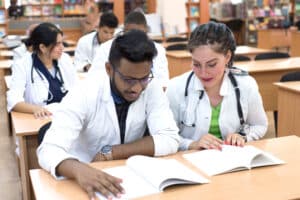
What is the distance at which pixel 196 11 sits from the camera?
10.1 metres

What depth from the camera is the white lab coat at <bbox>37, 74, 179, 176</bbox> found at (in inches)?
68.1

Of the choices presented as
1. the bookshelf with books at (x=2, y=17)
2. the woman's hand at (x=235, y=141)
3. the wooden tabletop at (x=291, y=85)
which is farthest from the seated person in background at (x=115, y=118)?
the bookshelf with books at (x=2, y=17)

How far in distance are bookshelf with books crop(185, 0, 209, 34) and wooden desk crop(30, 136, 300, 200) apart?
860cm

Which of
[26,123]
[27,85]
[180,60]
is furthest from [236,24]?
[26,123]

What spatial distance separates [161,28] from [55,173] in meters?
8.14

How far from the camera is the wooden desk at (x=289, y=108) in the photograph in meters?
3.26

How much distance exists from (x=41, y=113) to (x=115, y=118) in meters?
1.01

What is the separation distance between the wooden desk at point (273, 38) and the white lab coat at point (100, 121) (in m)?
9.02

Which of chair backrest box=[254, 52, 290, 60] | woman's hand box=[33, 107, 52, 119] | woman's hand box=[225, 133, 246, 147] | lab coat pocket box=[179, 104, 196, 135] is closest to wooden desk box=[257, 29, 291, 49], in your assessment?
chair backrest box=[254, 52, 290, 60]

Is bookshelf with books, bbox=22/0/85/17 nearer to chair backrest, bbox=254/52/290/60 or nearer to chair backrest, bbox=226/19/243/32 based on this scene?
chair backrest, bbox=226/19/243/32

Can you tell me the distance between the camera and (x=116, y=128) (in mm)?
1867

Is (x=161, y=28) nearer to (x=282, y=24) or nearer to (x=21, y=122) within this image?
(x=282, y=24)

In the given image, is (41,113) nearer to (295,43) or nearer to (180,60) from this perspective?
(180,60)

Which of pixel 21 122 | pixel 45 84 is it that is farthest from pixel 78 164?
pixel 45 84
